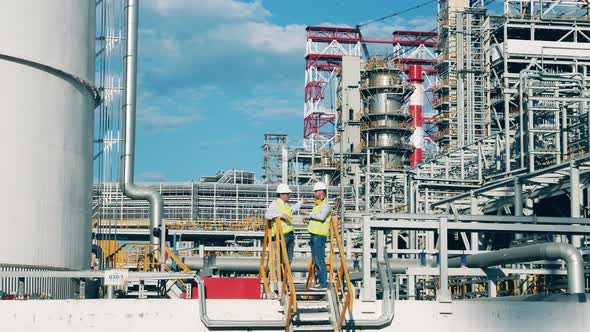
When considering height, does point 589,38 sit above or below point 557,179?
above

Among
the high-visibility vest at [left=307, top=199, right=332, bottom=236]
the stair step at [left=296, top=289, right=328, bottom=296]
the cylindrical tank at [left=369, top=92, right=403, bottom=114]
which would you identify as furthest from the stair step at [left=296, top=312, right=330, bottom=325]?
the cylindrical tank at [left=369, top=92, right=403, bottom=114]

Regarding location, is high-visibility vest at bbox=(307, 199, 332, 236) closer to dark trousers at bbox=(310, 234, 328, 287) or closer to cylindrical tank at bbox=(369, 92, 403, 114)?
dark trousers at bbox=(310, 234, 328, 287)

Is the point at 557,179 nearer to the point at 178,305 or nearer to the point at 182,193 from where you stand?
the point at 178,305

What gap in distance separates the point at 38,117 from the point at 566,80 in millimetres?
18924

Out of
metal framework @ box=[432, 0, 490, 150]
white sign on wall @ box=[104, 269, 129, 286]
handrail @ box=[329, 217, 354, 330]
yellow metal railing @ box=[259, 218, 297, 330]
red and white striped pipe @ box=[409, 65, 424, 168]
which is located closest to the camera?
yellow metal railing @ box=[259, 218, 297, 330]

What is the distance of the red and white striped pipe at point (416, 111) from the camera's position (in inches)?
2298

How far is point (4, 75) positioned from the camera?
17.6m

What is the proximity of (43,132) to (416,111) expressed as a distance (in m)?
44.7

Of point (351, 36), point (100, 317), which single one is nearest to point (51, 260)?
point (100, 317)

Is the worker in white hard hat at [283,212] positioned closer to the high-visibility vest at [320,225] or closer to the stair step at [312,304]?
the high-visibility vest at [320,225]

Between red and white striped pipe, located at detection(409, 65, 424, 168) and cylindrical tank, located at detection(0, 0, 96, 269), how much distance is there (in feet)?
131

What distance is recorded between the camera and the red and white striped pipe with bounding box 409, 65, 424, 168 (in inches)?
2298

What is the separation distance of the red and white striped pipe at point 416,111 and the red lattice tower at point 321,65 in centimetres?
1759

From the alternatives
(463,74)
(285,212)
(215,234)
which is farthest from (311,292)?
(463,74)
